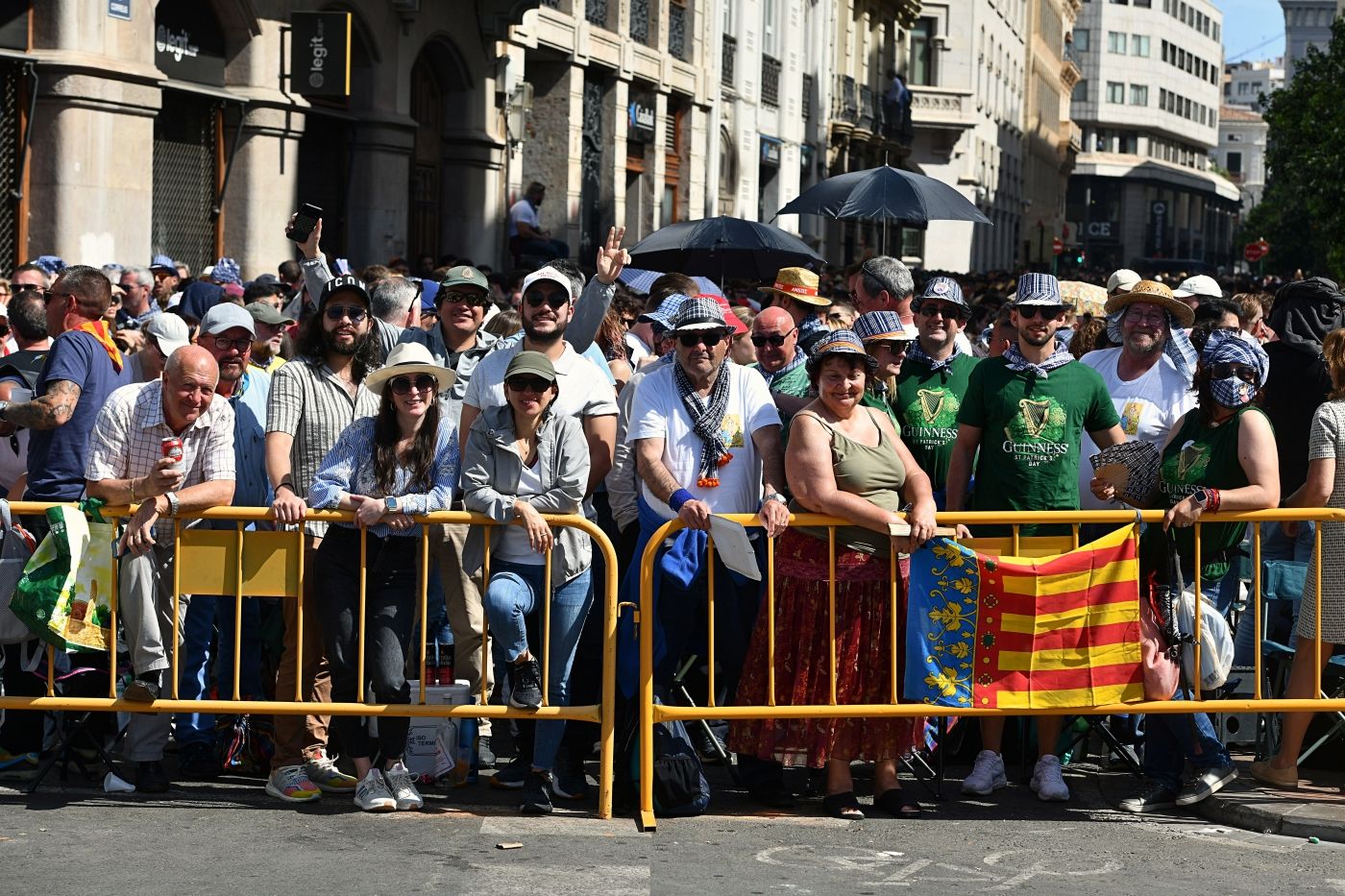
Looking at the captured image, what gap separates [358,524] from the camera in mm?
7352

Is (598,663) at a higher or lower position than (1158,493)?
lower

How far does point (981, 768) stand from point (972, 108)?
53.5 metres

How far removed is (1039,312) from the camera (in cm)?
796

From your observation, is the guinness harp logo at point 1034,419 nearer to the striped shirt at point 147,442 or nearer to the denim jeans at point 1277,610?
the denim jeans at point 1277,610

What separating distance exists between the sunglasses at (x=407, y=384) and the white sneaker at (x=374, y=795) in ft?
4.81

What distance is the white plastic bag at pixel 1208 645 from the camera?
24.8 ft

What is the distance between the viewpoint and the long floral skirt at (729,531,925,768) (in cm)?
749

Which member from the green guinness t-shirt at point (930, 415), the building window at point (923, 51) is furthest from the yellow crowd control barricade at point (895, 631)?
the building window at point (923, 51)

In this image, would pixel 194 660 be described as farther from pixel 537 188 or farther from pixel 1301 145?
pixel 1301 145

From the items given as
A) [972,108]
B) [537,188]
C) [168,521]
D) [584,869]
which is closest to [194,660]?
[168,521]

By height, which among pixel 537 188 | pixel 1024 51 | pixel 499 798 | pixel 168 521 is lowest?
pixel 499 798

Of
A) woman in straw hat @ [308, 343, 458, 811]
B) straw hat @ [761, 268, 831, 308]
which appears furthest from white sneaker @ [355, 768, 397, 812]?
straw hat @ [761, 268, 831, 308]

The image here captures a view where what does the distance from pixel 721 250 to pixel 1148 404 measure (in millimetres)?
6267

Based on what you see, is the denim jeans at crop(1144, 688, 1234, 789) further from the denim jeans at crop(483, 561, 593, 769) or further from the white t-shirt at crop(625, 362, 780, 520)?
the denim jeans at crop(483, 561, 593, 769)
